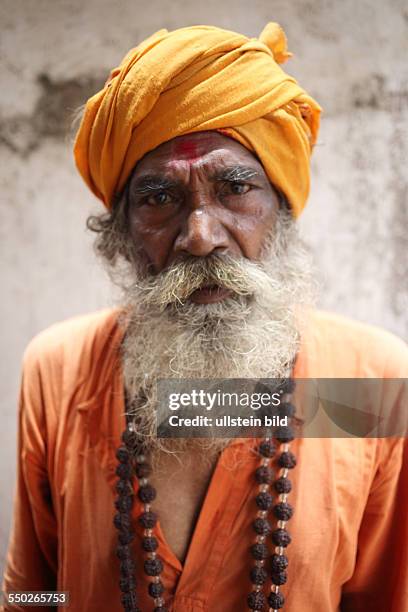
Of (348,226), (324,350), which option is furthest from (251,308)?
(348,226)

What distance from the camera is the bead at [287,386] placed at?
862 millimetres

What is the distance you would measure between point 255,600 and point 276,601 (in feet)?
0.11

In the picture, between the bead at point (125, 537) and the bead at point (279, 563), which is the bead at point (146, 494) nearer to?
the bead at point (125, 537)

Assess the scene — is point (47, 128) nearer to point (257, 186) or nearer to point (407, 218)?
point (257, 186)

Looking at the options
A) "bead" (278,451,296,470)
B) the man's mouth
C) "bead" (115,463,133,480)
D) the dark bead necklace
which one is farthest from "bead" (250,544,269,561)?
the man's mouth

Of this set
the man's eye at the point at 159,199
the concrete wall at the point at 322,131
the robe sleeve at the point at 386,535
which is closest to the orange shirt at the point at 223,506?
the robe sleeve at the point at 386,535

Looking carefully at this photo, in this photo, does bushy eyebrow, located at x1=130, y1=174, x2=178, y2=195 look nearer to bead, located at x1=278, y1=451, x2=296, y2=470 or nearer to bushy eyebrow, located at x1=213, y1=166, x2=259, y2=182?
bushy eyebrow, located at x1=213, y1=166, x2=259, y2=182

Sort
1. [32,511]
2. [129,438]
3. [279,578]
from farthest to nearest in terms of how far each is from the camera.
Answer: [32,511], [129,438], [279,578]

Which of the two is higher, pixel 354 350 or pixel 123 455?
pixel 354 350

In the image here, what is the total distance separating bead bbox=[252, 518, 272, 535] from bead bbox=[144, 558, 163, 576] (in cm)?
17

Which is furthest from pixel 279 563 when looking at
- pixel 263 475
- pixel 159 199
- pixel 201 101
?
pixel 201 101

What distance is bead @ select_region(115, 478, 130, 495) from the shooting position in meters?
0.84

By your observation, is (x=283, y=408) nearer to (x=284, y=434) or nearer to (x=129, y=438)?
(x=284, y=434)

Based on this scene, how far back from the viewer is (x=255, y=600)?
0.78m
